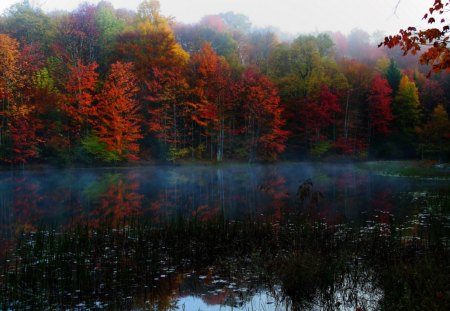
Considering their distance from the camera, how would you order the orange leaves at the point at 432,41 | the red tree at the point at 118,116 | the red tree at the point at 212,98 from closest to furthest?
1. the orange leaves at the point at 432,41
2. the red tree at the point at 118,116
3. the red tree at the point at 212,98

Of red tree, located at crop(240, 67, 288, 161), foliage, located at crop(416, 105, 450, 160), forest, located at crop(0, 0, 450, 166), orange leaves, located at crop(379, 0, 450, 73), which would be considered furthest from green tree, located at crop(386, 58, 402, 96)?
orange leaves, located at crop(379, 0, 450, 73)

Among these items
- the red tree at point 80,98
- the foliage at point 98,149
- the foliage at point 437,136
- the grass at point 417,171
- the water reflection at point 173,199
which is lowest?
the water reflection at point 173,199

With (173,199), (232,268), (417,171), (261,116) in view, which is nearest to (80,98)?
(261,116)

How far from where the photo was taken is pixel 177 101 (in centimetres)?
4906

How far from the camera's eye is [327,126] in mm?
55844

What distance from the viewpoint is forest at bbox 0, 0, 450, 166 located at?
4284cm

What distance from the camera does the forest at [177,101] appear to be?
42.8 m

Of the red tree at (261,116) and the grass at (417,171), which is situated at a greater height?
the red tree at (261,116)

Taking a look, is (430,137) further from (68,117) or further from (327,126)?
(68,117)

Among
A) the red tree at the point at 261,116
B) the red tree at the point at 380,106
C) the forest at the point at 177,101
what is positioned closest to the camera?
the forest at the point at 177,101

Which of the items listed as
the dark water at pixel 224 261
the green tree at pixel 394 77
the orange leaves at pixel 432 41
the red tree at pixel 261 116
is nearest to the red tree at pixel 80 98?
the red tree at pixel 261 116

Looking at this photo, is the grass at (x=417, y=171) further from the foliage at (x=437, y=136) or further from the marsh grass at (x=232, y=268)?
the marsh grass at (x=232, y=268)

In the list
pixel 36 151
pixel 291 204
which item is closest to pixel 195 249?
pixel 291 204

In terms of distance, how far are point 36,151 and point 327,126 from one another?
34741 mm
